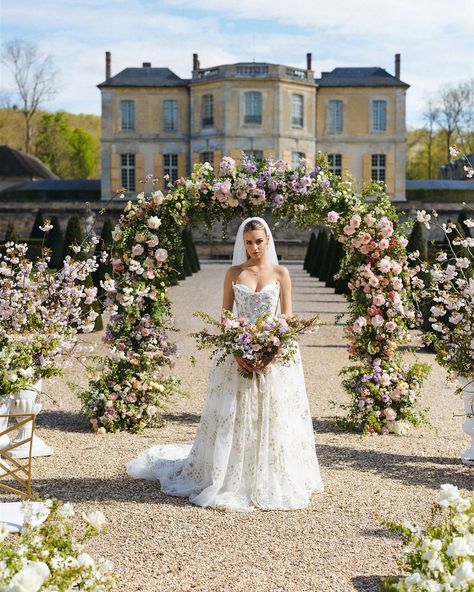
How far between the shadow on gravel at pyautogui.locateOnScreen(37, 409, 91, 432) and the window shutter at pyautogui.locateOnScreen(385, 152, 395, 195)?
27.7 meters

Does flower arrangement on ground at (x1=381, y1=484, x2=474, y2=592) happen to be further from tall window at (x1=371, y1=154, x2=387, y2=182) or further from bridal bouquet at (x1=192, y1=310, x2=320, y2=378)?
tall window at (x1=371, y1=154, x2=387, y2=182)

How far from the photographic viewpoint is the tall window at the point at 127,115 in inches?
1318

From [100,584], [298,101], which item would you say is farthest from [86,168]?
[100,584]

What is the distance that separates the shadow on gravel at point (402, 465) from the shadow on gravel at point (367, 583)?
148 cm

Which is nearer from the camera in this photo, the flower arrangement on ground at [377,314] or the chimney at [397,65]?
the flower arrangement on ground at [377,314]

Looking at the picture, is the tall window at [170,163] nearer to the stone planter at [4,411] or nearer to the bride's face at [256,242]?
the stone planter at [4,411]

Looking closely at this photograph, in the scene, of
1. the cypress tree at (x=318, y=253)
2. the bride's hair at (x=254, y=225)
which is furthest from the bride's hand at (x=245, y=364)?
the cypress tree at (x=318, y=253)

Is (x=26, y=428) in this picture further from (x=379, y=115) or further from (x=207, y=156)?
(x=379, y=115)

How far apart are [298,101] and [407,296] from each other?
90.9 feet

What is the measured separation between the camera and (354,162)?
33.8 meters

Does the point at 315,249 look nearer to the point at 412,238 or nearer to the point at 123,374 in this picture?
the point at 412,238

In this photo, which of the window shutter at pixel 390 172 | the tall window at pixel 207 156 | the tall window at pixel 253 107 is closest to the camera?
the tall window at pixel 253 107

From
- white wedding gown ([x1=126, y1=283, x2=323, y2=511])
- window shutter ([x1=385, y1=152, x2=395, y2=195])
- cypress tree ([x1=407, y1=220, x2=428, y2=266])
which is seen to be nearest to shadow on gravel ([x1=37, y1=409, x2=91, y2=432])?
white wedding gown ([x1=126, y1=283, x2=323, y2=511])

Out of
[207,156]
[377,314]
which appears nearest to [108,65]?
[207,156]
